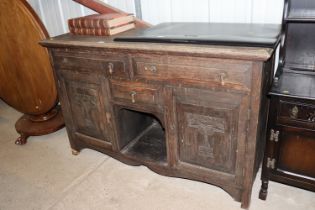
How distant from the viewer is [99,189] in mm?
1969


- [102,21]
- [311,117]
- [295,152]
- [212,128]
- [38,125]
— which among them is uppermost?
[102,21]

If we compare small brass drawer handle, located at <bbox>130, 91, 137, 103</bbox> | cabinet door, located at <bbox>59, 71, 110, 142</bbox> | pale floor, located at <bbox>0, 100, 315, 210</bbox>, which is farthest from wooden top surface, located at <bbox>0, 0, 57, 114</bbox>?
small brass drawer handle, located at <bbox>130, 91, 137, 103</bbox>

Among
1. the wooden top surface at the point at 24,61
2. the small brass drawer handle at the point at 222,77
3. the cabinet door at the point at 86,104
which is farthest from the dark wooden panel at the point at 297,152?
the wooden top surface at the point at 24,61

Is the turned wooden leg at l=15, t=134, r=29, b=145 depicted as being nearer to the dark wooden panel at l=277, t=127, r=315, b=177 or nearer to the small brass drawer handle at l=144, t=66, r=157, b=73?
the small brass drawer handle at l=144, t=66, r=157, b=73

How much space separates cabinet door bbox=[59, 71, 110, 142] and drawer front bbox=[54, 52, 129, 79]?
0.05m

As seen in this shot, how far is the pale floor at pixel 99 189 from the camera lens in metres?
1.79

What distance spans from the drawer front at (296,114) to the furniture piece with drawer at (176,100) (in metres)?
0.11

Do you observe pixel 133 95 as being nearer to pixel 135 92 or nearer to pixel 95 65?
pixel 135 92

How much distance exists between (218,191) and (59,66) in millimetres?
1378

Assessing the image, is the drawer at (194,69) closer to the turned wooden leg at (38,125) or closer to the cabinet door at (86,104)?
the cabinet door at (86,104)

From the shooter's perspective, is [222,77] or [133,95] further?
[133,95]

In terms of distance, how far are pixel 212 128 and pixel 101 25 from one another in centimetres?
97

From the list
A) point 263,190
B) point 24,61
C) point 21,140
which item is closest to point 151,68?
point 263,190

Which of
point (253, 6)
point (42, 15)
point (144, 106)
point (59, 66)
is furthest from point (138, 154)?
point (42, 15)
